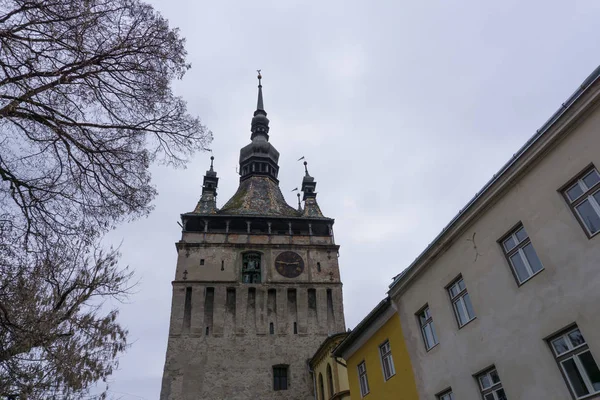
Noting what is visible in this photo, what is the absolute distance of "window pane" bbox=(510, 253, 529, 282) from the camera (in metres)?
8.63

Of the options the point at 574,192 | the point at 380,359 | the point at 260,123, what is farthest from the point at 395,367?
the point at 260,123

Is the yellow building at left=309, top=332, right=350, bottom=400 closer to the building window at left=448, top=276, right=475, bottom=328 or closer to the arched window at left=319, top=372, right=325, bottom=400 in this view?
the arched window at left=319, top=372, right=325, bottom=400

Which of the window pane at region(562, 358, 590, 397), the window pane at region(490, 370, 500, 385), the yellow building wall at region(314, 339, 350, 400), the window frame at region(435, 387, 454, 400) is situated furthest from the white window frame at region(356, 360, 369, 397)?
the window pane at region(562, 358, 590, 397)

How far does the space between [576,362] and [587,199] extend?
2.73 m

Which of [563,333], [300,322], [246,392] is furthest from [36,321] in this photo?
[300,322]

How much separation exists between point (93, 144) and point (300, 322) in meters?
23.6

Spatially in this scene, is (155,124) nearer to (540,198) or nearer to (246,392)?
(540,198)

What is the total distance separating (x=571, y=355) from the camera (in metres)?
7.43

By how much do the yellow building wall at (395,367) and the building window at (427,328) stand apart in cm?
84

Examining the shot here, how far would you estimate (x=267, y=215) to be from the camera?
33594 millimetres

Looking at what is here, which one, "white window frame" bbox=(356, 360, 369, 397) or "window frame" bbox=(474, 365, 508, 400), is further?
"white window frame" bbox=(356, 360, 369, 397)

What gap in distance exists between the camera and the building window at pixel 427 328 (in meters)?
11.4

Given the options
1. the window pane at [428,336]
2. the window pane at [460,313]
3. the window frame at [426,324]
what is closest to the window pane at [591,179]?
the window pane at [460,313]

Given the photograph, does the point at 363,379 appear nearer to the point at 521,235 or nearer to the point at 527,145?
the point at 521,235
